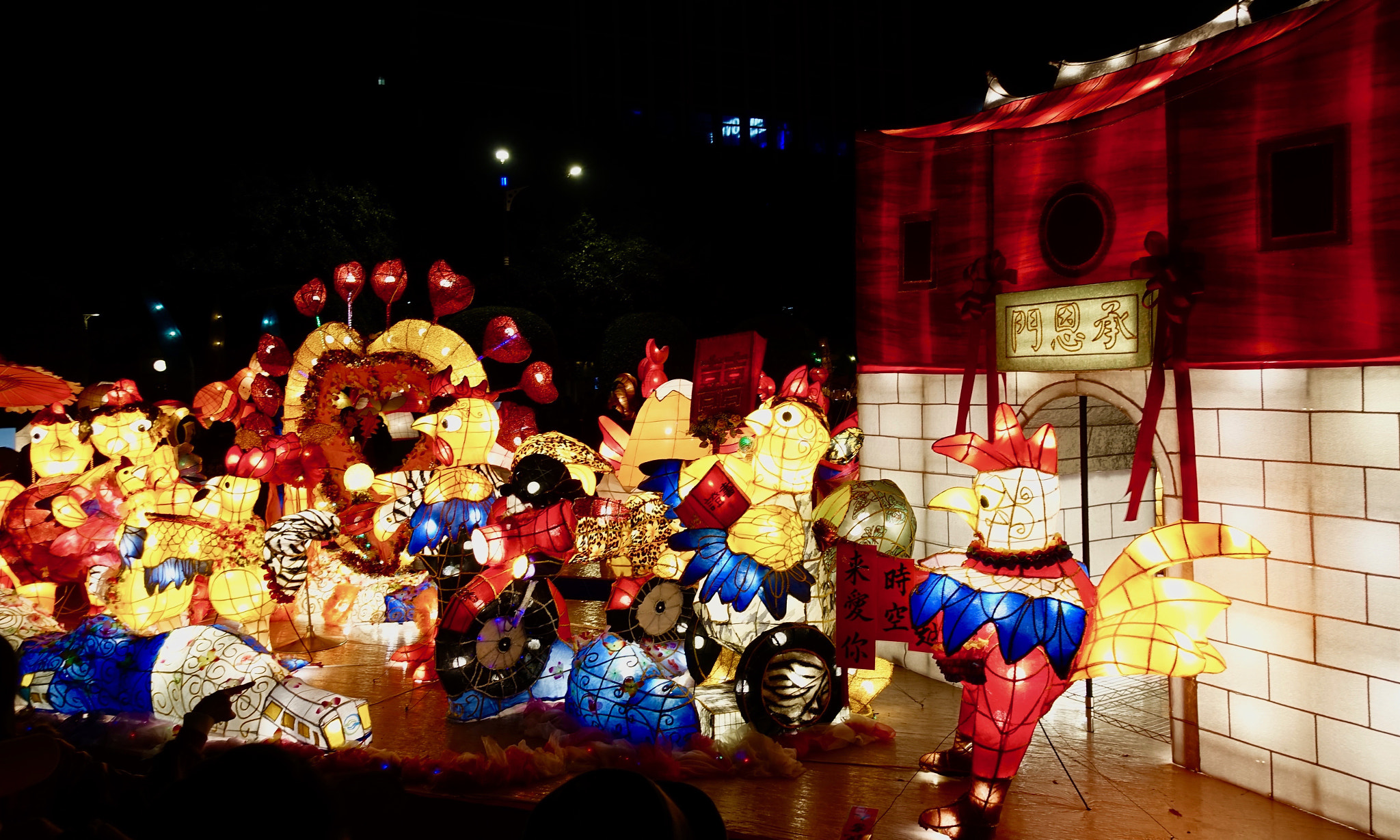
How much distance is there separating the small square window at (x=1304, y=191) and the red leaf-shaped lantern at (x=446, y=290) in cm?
524

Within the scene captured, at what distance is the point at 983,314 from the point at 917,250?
3.42ft

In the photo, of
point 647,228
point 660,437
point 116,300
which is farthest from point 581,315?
point 660,437

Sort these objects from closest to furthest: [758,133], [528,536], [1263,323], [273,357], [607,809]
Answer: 1. [607,809]
2. [1263,323]
3. [528,536]
4. [273,357]
5. [758,133]

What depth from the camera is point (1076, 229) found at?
601 cm

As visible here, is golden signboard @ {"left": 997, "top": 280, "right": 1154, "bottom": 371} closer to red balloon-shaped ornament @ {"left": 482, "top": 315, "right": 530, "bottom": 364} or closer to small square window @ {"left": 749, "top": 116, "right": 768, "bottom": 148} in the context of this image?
red balloon-shaped ornament @ {"left": 482, "top": 315, "right": 530, "bottom": 364}

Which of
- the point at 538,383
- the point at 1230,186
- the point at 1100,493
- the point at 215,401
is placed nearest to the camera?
the point at 1230,186

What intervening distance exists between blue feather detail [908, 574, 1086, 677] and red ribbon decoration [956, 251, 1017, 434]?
5.83 ft

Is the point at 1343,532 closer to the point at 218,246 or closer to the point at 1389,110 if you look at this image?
the point at 1389,110

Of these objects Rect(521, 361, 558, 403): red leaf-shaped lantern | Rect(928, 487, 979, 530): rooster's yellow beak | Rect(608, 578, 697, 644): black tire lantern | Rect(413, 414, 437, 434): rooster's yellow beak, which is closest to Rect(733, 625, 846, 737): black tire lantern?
Rect(608, 578, 697, 644): black tire lantern

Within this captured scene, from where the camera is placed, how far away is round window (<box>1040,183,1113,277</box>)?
585 cm

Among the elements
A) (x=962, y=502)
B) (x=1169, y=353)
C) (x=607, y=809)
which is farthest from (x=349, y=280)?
(x=607, y=809)

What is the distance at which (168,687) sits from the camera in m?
5.89

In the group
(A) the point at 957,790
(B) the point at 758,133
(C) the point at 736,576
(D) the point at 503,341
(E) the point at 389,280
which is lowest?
(A) the point at 957,790

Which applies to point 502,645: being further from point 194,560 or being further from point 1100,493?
point 1100,493
